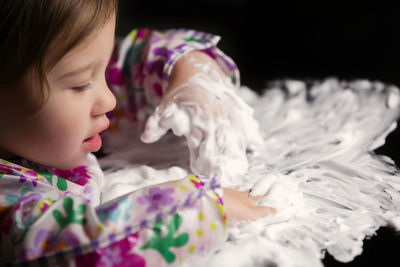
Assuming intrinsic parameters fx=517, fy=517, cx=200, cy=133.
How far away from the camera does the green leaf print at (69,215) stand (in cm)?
64

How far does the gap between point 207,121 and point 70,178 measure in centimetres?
26

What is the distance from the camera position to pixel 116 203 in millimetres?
667

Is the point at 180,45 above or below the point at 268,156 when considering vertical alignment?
above

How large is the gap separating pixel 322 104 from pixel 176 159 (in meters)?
0.43

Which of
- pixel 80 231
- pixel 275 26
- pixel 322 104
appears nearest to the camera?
pixel 80 231

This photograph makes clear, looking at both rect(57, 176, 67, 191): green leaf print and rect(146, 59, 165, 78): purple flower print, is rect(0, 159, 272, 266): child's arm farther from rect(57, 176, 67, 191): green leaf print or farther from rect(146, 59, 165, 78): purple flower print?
rect(146, 59, 165, 78): purple flower print

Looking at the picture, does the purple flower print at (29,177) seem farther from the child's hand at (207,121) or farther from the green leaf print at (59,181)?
the child's hand at (207,121)

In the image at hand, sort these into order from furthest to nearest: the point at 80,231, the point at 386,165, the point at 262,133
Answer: the point at 262,133 < the point at 386,165 < the point at 80,231

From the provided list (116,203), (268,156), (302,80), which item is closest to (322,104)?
(302,80)

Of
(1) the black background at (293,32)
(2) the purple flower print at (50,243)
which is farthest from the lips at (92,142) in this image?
(1) the black background at (293,32)

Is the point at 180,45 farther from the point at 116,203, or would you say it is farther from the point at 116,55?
the point at 116,203

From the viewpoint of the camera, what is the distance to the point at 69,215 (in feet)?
2.13

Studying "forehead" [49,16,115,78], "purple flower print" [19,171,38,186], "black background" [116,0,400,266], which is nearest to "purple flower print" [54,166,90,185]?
"purple flower print" [19,171,38,186]

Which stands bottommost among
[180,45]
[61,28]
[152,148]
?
[152,148]
